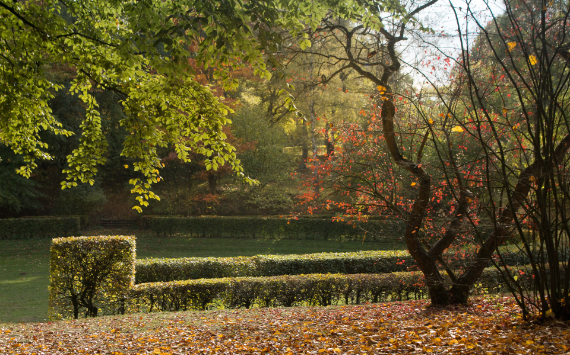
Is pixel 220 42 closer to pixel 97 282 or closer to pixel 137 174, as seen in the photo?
pixel 97 282

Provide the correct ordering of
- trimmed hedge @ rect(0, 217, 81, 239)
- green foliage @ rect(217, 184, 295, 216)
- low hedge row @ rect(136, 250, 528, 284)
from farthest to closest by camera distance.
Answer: green foliage @ rect(217, 184, 295, 216) → trimmed hedge @ rect(0, 217, 81, 239) → low hedge row @ rect(136, 250, 528, 284)

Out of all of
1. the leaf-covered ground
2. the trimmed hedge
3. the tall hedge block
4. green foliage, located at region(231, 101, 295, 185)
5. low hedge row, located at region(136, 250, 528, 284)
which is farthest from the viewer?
green foliage, located at region(231, 101, 295, 185)

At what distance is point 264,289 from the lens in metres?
7.60

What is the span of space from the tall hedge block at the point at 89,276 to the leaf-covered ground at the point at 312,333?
3.87 ft

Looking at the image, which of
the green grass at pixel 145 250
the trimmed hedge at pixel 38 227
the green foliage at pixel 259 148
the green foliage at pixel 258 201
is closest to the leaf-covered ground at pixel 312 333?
the green grass at pixel 145 250

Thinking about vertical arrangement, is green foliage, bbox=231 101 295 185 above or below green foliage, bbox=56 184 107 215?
above

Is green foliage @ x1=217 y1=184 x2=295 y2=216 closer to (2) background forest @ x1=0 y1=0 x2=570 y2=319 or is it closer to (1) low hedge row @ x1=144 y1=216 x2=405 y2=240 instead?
(1) low hedge row @ x1=144 y1=216 x2=405 y2=240

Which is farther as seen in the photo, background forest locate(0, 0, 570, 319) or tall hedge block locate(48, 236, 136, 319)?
tall hedge block locate(48, 236, 136, 319)

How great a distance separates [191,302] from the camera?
768 cm

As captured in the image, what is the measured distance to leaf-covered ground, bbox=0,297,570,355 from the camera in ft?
12.2

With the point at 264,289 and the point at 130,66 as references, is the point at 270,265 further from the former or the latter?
the point at 130,66

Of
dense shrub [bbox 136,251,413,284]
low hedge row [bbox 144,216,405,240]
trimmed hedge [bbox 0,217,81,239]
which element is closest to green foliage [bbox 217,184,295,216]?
low hedge row [bbox 144,216,405,240]

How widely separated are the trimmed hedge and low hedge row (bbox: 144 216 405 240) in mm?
3910

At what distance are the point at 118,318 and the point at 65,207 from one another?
62.2 feet
